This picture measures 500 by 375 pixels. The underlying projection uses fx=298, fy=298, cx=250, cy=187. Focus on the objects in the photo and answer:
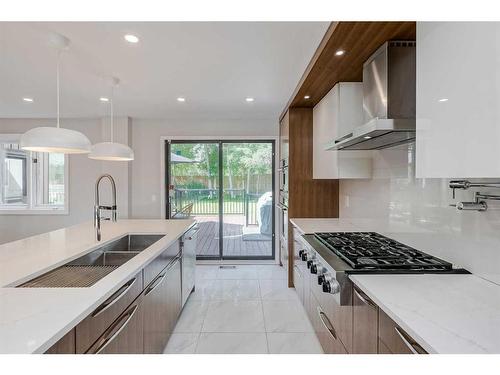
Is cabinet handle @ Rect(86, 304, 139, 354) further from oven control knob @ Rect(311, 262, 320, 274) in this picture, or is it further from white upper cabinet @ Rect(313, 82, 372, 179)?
white upper cabinet @ Rect(313, 82, 372, 179)

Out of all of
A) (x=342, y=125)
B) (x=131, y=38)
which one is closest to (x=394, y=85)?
(x=342, y=125)

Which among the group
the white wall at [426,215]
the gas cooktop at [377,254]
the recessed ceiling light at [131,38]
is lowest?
the gas cooktop at [377,254]

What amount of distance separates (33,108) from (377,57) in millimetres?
4666

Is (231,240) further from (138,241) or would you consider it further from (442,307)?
(442,307)

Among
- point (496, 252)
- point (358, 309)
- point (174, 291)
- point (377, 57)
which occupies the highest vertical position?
point (377, 57)

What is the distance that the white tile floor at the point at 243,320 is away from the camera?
2.51 m

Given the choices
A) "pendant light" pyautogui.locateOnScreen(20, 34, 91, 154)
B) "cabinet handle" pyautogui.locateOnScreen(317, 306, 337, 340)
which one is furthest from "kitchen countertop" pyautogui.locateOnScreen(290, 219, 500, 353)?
"pendant light" pyautogui.locateOnScreen(20, 34, 91, 154)

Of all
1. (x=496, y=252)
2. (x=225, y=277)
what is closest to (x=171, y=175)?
(x=225, y=277)

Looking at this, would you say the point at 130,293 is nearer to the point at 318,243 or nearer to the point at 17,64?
the point at 318,243

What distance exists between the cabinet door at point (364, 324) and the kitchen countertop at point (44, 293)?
46.9 inches

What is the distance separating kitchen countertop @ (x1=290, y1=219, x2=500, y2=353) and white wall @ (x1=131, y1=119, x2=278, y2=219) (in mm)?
3908

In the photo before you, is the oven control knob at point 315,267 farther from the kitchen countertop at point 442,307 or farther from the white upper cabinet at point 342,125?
the white upper cabinet at point 342,125

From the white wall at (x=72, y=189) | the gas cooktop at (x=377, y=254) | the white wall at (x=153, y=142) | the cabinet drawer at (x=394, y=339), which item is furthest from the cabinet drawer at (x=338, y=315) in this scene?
the white wall at (x=72, y=189)
